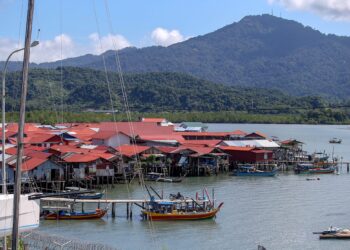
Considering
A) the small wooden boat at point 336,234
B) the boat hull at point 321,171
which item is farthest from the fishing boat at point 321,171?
the small wooden boat at point 336,234

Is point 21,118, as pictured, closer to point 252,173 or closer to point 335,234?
point 335,234

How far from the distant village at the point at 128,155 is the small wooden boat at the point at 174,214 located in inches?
82.5

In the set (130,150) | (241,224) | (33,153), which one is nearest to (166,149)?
(130,150)

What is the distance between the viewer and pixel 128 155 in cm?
4125

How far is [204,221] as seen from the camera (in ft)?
84.1

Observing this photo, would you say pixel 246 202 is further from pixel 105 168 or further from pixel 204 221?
pixel 105 168

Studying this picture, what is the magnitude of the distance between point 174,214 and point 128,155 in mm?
16125

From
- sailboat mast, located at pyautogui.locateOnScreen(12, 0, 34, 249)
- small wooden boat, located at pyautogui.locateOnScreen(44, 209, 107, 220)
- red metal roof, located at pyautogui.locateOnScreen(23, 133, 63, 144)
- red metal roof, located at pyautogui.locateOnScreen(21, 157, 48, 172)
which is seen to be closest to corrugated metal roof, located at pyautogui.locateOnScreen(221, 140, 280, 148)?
red metal roof, located at pyautogui.locateOnScreen(23, 133, 63, 144)

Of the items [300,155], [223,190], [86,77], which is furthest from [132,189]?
[86,77]

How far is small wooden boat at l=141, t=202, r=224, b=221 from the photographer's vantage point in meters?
25.4

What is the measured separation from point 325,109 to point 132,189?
10719cm

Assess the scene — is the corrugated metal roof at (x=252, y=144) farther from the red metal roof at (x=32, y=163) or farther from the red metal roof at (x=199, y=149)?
the red metal roof at (x=32, y=163)

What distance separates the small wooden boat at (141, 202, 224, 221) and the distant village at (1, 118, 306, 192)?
2094 mm

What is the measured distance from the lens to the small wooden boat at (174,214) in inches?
1000
